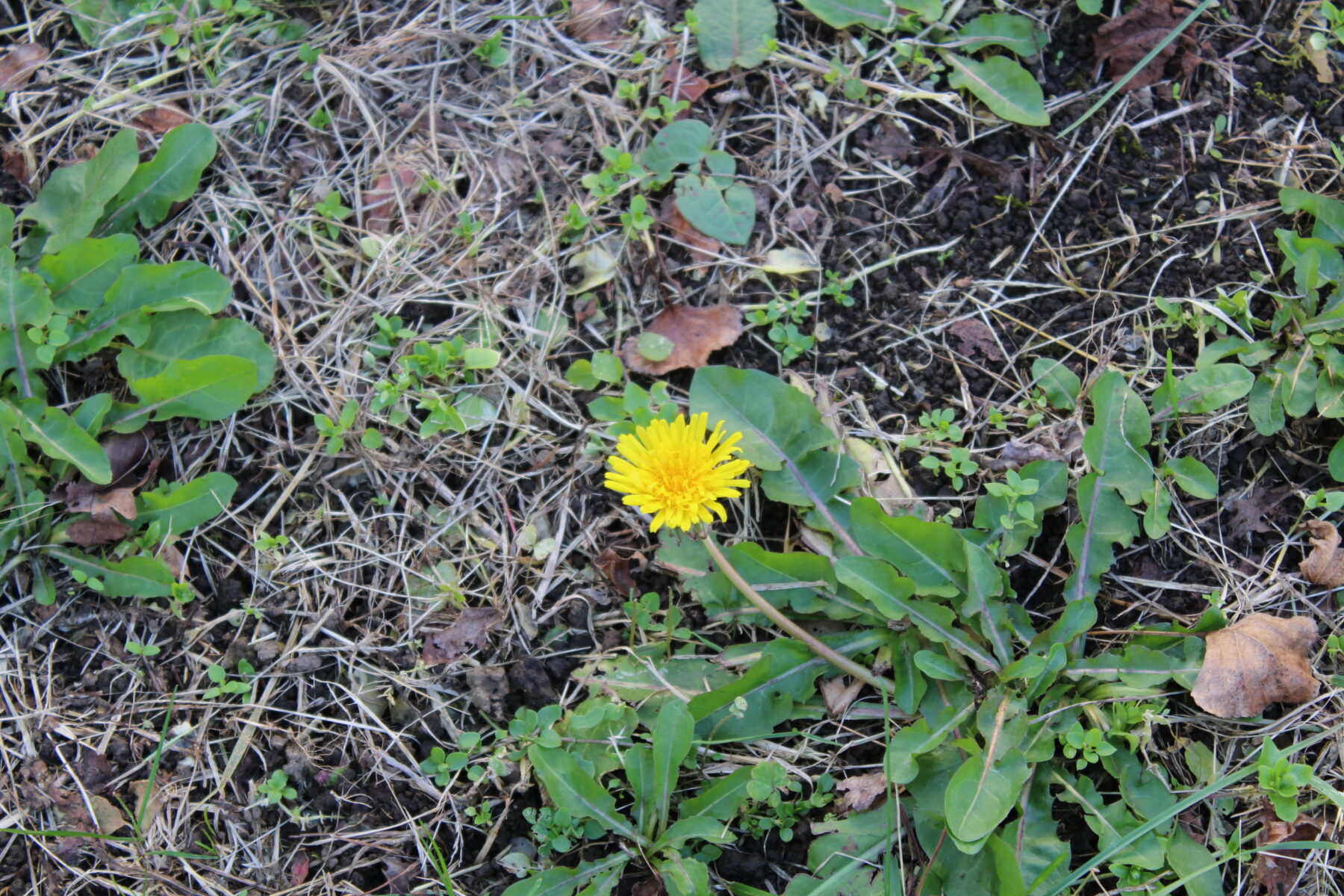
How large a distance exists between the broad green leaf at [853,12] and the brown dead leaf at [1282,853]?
2.50 meters

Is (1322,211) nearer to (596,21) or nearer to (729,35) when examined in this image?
(729,35)

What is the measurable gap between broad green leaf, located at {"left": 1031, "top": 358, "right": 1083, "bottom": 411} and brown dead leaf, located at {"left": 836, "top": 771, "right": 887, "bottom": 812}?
115 cm

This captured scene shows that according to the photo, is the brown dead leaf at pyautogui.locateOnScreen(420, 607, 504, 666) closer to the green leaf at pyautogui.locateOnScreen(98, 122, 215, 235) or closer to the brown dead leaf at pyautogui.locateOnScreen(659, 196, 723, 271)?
the brown dead leaf at pyautogui.locateOnScreen(659, 196, 723, 271)

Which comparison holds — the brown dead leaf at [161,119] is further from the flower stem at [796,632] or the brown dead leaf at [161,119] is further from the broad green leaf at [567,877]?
the broad green leaf at [567,877]

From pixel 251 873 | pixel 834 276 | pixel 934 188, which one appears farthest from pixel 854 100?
pixel 251 873

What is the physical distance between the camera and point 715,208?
8.79 ft

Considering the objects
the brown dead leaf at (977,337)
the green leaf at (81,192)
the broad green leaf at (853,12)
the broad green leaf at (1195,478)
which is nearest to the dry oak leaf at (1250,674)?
the broad green leaf at (1195,478)

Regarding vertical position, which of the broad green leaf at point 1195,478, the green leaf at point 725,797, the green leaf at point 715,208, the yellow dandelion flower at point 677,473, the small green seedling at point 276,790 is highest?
the green leaf at point 715,208

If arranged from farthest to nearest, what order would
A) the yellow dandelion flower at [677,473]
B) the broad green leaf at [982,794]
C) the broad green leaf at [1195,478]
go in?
the broad green leaf at [1195,478]
the yellow dandelion flower at [677,473]
the broad green leaf at [982,794]

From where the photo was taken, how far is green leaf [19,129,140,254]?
8.73ft

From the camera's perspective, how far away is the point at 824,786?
7.05 ft

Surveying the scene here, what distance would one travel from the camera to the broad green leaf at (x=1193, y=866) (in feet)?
6.49

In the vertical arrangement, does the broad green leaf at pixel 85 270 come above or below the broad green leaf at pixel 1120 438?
above

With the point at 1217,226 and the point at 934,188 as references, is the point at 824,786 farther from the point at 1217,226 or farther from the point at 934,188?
the point at 1217,226
